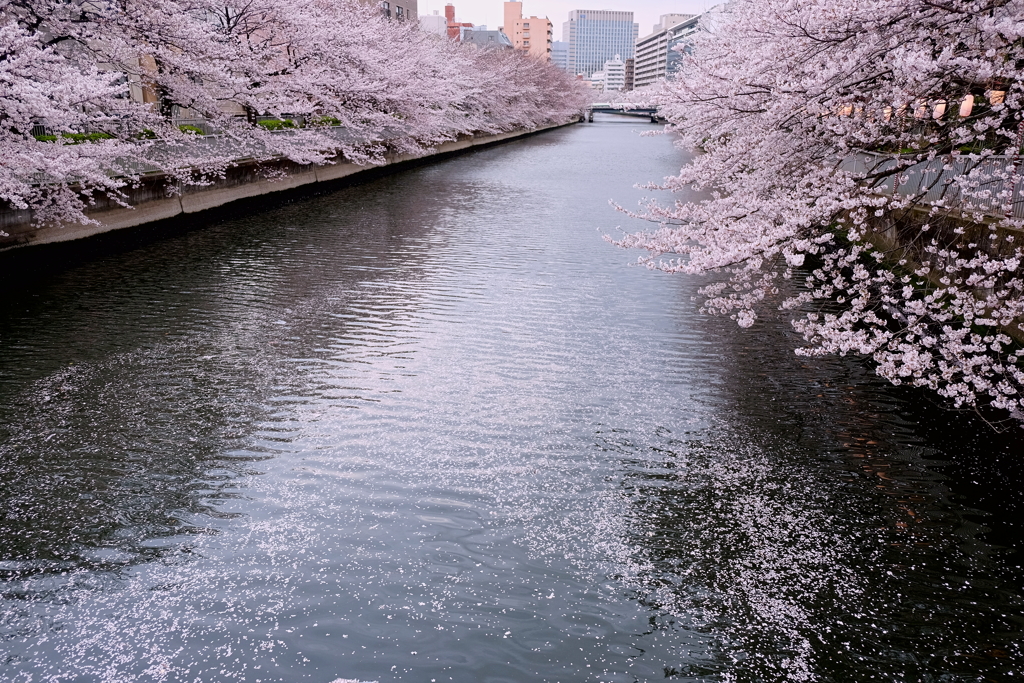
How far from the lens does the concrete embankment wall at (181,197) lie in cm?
1673

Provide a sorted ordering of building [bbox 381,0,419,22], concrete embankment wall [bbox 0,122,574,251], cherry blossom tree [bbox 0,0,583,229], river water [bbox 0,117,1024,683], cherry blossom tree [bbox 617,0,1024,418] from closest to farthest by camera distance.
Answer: river water [bbox 0,117,1024,683] → cherry blossom tree [bbox 617,0,1024,418] → cherry blossom tree [bbox 0,0,583,229] → concrete embankment wall [bbox 0,122,574,251] → building [bbox 381,0,419,22]

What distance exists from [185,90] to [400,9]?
57695 mm

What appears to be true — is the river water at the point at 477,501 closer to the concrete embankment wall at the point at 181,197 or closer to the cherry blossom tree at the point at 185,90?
the cherry blossom tree at the point at 185,90

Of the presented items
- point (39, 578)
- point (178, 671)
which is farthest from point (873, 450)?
point (39, 578)

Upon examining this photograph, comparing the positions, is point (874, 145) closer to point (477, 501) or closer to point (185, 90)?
point (477, 501)

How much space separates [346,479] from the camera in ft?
25.4

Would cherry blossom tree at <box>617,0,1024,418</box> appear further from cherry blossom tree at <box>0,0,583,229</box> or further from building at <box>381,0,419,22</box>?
building at <box>381,0,419,22</box>

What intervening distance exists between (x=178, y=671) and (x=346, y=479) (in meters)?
2.75

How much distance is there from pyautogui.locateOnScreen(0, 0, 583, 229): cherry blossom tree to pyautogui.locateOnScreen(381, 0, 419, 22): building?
26514 mm

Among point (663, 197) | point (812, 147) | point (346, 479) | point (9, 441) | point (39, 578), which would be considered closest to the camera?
point (39, 578)

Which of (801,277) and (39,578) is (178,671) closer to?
(39,578)

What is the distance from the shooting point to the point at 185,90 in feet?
77.1

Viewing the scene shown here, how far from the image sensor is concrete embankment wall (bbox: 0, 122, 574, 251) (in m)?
16.7

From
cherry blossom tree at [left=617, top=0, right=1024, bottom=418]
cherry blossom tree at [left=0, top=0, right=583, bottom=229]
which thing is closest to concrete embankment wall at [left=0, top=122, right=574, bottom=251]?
cherry blossom tree at [left=0, top=0, right=583, bottom=229]
